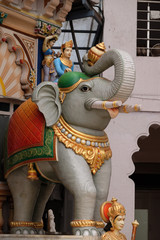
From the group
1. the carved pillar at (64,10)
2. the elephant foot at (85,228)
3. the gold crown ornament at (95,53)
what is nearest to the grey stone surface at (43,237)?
the elephant foot at (85,228)

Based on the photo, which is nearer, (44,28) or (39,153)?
(39,153)

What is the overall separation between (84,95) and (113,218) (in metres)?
1.13

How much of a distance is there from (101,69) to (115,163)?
7.27ft

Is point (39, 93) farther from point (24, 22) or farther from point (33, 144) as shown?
point (24, 22)

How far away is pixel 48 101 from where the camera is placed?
5.60 meters

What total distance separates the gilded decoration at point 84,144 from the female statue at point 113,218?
1.40 ft

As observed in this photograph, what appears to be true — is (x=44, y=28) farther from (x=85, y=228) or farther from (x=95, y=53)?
(x=85, y=228)

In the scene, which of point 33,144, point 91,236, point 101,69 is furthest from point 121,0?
point 91,236

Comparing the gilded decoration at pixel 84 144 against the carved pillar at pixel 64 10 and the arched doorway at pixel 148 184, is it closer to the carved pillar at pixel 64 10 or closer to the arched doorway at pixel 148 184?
the carved pillar at pixel 64 10

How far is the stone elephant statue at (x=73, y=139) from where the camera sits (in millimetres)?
5316

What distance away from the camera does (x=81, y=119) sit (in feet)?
18.1

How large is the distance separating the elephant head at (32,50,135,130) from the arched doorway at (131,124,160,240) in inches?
181

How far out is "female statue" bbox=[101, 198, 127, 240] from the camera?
16.8 feet

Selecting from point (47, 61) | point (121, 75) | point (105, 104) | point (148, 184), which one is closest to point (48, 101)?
point (105, 104)
